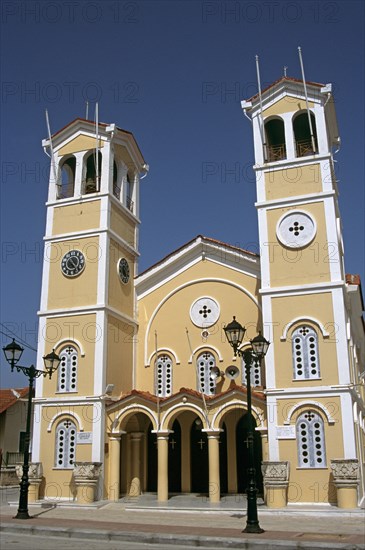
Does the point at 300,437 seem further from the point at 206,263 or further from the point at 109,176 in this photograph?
the point at 109,176

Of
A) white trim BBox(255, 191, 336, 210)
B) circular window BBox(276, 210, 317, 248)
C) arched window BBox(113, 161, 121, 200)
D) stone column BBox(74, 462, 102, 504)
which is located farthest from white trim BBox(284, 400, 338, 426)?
arched window BBox(113, 161, 121, 200)

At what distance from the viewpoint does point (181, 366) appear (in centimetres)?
2370

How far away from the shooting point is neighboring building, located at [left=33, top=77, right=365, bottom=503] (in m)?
19.5

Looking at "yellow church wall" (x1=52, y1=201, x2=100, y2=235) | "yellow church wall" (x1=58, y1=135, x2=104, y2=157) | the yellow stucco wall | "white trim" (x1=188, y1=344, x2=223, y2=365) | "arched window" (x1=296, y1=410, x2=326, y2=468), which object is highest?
"yellow church wall" (x1=58, y1=135, x2=104, y2=157)

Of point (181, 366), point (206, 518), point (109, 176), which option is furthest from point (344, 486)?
point (109, 176)

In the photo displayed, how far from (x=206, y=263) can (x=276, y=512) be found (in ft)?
34.6

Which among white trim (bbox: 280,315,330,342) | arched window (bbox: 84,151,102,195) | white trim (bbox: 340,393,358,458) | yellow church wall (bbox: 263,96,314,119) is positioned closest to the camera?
white trim (bbox: 340,393,358,458)

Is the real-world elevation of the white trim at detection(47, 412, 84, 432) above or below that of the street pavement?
above

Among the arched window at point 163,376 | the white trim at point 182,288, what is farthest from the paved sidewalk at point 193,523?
the white trim at point 182,288

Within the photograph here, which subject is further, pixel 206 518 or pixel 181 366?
pixel 181 366

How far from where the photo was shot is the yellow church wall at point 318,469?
18.3m

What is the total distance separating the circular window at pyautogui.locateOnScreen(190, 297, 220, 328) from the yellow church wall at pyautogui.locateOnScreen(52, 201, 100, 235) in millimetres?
5176

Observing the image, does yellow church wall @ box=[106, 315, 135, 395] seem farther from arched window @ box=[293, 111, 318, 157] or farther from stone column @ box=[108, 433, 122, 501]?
arched window @ box=[293, 111, 318, 157]

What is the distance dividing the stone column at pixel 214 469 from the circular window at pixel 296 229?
285 inches
